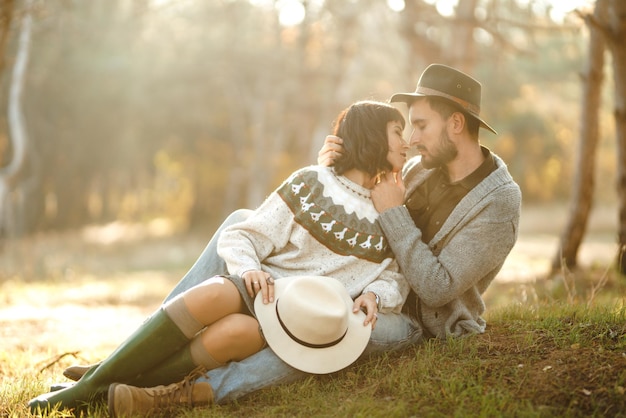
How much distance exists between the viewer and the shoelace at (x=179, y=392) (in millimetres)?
3596

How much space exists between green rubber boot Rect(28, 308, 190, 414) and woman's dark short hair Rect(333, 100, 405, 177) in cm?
132

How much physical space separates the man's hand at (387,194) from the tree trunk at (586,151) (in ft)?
19.2

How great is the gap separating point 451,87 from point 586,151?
19.1 ft

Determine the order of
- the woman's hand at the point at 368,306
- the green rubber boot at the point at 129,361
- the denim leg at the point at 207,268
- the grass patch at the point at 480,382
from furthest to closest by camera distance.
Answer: the denim leg at the point at 207,268
the woman's hand at the point at 368,306
the green rubber boot at the point at 129,361
the grass patch at the point at 480,382

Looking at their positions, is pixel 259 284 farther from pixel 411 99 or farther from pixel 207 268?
pixel 411 99

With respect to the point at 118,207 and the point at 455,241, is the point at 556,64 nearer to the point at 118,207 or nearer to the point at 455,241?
the point at 118,207

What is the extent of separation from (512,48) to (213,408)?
987cm

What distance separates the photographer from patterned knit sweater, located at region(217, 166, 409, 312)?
13.1 feet

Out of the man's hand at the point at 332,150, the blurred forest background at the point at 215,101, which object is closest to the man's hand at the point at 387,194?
the man's hand at the point at 332,150

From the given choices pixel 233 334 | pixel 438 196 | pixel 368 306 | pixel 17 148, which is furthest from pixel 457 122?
pixel 17 148

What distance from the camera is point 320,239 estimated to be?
400cm

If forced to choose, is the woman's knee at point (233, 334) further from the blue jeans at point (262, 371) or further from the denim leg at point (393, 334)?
the denim leg at point (393, 334)

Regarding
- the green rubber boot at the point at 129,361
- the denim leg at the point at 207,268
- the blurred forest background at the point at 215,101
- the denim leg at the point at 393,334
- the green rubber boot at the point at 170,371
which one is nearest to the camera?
the green rubber boot at the point at 129,361

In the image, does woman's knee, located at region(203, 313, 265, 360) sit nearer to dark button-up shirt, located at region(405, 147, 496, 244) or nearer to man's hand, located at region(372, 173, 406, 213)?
man's hand, located at region(372, 173, 406, 213)
